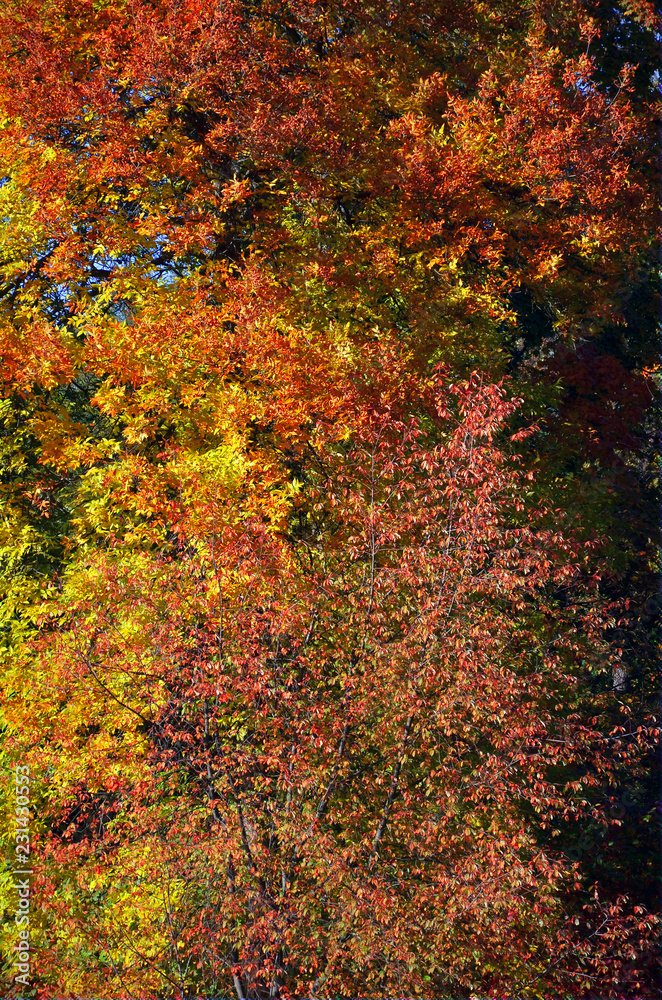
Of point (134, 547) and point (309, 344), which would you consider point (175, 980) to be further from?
point (309, 344)

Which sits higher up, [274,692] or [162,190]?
[162,190]

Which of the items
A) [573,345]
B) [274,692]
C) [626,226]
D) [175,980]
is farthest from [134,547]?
[573,345]

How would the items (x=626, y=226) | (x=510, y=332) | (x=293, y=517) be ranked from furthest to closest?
(x=510, y=332), (x=626, y=226), (x=293, y=517)

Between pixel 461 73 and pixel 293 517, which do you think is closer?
pixel 293 517

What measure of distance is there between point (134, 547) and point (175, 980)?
5217 mm

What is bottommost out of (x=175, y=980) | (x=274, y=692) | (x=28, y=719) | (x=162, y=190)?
(x=175, y=980)

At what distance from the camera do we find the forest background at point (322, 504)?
7352mm

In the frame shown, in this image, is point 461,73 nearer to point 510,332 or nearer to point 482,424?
point 510,332

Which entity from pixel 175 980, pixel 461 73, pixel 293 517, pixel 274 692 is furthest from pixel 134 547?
pixel 461 73

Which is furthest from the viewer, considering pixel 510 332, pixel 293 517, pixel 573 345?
pixel 573 345

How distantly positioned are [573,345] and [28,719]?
13308mm

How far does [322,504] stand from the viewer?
28.7 feet

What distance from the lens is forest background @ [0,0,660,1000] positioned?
7352mm

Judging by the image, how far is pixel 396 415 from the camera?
35.8ft
